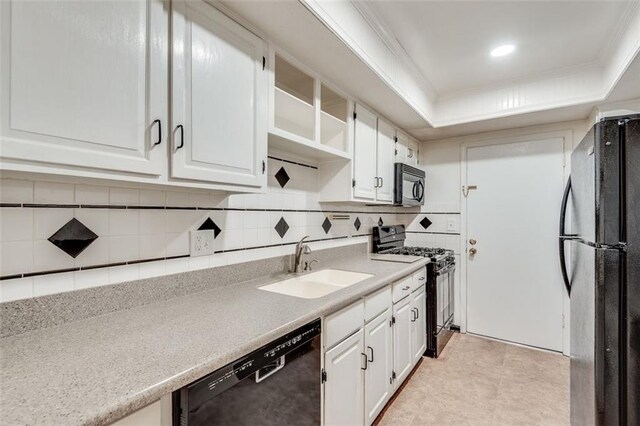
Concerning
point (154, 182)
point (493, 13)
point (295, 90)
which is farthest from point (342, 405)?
point (493, 13)

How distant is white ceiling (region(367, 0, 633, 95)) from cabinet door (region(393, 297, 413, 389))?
176cm

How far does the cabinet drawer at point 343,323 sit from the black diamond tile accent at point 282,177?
866 mm

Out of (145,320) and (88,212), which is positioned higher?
(88,212)

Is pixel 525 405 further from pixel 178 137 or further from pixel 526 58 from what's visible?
pixel 178 137

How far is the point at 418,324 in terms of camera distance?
2410mm

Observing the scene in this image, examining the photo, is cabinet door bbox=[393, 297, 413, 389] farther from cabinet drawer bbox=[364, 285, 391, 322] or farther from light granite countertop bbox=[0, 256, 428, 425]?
light granite countertop bbox=[0, 256, 428, 425]

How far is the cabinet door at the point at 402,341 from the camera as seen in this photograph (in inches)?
78.2

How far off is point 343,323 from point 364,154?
51.4 inches

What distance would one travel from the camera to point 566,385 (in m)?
2.26

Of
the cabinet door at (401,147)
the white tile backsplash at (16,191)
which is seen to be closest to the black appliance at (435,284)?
the cabinet door at (401,147)

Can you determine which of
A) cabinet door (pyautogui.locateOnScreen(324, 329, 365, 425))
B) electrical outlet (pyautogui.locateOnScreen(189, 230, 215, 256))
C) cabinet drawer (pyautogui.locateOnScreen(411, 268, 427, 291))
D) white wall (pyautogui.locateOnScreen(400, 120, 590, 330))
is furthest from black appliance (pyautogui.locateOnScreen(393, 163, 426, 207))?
electrical outlet (pyautogui.locateOnScreen(189, 230, 215, 256))

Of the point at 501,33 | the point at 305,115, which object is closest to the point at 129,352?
the point at 305,115

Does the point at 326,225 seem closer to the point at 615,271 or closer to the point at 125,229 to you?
the point at 125,229

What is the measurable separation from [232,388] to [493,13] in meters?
2.23
